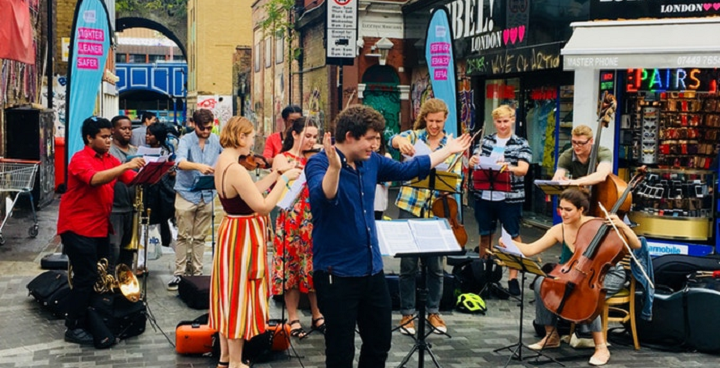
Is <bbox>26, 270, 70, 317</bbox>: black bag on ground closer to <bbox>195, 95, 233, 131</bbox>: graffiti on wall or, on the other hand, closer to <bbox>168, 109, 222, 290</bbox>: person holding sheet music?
<bbox>168, 109, 222, 290</bbox>: person holding sheet music

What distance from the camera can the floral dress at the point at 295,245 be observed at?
700cm

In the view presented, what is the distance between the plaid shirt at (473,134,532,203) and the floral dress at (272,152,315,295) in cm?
214

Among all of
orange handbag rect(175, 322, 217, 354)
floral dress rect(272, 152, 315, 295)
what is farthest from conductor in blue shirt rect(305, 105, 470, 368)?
floral dress rect(272, 152, 315, 295)

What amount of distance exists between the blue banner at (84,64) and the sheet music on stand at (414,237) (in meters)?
5.07

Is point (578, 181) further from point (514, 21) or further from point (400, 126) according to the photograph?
point (400, 126)

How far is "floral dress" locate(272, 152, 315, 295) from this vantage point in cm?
700

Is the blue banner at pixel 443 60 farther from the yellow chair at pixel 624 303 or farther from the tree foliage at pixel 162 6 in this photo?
the tree foliage at pixel 162 6

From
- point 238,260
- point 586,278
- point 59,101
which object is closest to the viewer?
point 238,260

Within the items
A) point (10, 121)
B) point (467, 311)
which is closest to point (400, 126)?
point (10, 121)

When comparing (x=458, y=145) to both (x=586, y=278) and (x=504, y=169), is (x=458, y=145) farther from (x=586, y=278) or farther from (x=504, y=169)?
(x=504, y=169)

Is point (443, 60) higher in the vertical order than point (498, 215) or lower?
higher

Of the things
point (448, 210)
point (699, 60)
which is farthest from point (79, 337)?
point (699, 60)

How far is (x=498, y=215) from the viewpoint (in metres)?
8.54

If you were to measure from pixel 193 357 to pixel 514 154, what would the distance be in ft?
11.8
